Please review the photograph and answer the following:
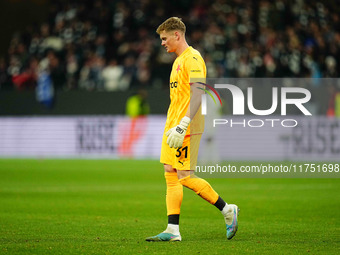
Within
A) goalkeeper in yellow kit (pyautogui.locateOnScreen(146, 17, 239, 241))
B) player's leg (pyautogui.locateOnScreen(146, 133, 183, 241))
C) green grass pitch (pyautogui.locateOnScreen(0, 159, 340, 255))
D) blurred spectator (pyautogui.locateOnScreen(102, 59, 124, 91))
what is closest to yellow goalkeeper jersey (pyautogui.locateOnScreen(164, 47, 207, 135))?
goalkeeper in yellow kit (pyautogui.locateOnScreen(146, 17, 239, 241))

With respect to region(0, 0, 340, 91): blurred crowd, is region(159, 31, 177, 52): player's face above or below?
below

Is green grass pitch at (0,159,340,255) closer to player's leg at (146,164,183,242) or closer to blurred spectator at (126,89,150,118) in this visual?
player's leg at (146,164,183,242)

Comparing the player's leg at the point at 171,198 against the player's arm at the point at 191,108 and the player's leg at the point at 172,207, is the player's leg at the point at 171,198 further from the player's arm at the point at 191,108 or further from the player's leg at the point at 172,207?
the player's arm at the point at 191,108

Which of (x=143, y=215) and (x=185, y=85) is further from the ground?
(x=185, y=85)

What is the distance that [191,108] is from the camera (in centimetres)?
721

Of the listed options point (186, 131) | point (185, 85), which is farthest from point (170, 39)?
point (186, 131)

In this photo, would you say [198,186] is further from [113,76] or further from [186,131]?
[113,76]

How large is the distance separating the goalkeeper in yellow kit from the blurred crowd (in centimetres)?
1524

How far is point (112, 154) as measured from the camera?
22.5 metres

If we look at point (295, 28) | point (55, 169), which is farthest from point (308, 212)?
point (295, 28)

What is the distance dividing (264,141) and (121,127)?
185 inches

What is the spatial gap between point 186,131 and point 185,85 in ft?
1.53

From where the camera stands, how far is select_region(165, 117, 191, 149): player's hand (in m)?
7.12

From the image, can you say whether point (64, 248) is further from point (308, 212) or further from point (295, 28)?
point (295, 28)
